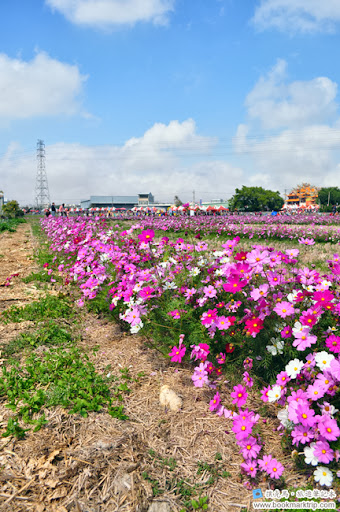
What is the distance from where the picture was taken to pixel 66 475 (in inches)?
80.1

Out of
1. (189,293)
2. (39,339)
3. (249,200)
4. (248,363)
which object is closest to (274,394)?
(248,363)

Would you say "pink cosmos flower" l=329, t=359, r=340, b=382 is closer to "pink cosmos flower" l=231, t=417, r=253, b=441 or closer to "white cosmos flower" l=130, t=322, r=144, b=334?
"pink cosmos flower" l=231, t=417, r=253, b=441

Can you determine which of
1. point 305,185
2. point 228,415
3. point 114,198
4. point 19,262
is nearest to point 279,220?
point 19,262

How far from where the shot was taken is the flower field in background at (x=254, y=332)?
80.3 inches

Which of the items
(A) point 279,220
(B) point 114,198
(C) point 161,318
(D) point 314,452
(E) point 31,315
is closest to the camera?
(D) point 314,452

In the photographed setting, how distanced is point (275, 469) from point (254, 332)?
0.81 metres

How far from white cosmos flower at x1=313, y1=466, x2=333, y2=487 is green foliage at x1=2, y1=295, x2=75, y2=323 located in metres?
3.43

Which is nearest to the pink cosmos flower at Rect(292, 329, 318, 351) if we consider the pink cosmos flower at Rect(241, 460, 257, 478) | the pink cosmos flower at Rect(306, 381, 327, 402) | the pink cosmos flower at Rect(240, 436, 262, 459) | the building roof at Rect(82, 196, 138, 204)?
the pink cosmos flower at Rect(306, 381, 327, 402)

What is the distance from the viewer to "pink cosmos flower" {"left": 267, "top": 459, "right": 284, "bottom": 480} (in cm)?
200

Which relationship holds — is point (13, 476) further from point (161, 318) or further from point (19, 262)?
point (19, 262)

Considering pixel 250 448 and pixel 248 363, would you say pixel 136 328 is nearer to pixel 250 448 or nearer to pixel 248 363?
pixel 248 363

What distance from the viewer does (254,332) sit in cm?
244

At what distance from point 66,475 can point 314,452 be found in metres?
1.41

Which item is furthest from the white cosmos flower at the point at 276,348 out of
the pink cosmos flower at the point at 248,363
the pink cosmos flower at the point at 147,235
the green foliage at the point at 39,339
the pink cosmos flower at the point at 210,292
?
the green foliage at the point at 39,339
